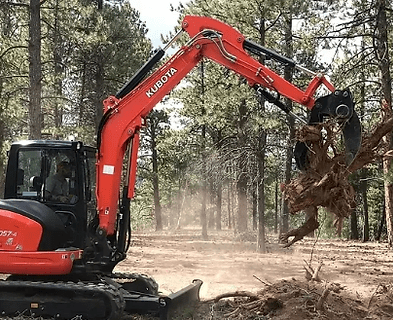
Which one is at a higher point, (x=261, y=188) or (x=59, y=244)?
(x=261, y=188)

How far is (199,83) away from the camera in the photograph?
76.5 ft

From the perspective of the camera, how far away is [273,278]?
12.1 metres

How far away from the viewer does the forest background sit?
15383mm

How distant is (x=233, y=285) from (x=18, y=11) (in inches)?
509

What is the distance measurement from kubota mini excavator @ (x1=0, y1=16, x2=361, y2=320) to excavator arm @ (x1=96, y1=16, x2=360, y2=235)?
0.05 feet

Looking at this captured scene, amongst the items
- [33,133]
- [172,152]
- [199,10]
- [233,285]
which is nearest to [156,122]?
[172,152]

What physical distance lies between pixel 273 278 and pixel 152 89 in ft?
20.1

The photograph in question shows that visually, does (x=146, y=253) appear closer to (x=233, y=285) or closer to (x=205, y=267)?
(x=205, y=267)

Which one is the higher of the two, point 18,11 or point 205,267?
point 18,11

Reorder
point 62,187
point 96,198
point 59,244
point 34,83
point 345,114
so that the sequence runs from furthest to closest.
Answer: point 34,83 → point 96,198 → point 62,187 → point 59,244 → point 345,114

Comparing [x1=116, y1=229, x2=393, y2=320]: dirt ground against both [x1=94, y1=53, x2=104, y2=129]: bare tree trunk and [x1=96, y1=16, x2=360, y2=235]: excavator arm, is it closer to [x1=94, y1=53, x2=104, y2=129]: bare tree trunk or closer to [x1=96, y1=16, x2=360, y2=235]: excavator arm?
[x1=96, y1=16, x2=360, y2=235]: excavator arm

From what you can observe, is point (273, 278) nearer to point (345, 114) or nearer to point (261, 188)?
point (261, 188)

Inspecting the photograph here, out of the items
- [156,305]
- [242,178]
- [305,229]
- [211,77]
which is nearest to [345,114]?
[305,229]

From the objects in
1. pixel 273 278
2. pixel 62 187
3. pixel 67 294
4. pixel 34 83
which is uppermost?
pixel 34 83
